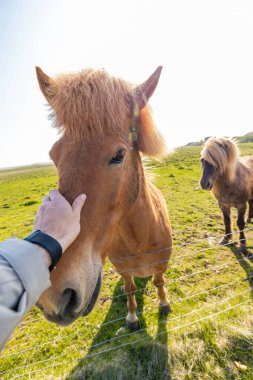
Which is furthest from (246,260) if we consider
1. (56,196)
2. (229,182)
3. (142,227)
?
(56,196)

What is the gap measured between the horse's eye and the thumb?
44cm

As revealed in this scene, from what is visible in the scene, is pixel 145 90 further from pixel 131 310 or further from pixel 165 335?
pixel 131 310

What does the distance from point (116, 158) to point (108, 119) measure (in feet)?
1.08

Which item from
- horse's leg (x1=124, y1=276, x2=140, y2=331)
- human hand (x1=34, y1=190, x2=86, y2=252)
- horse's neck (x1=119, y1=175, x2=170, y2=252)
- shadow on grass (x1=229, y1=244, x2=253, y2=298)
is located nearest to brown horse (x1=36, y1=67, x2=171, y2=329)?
human hand (x1=34, y1=190, x2=86, y2=252)

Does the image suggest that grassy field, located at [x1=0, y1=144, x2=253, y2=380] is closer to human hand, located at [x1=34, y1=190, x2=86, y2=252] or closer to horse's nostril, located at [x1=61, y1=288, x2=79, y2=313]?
horse's nostril, located at [x1=61, y1=288, x2=79, y2=313]

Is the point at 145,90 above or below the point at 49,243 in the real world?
above

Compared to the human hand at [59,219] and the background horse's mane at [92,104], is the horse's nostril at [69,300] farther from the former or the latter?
the background horse's mane at [92,104]

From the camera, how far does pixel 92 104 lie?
1.83 meters

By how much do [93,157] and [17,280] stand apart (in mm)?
1009

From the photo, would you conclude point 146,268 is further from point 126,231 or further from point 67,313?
point 67,313

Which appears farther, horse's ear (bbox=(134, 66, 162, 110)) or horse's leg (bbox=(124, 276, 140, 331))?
horse's leg (bbox=(124, 276, 140, 331))

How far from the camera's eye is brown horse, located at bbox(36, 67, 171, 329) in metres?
1.48

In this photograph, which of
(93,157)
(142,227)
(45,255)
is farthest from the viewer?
(142,227)

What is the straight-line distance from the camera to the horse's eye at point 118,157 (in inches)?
71.8
